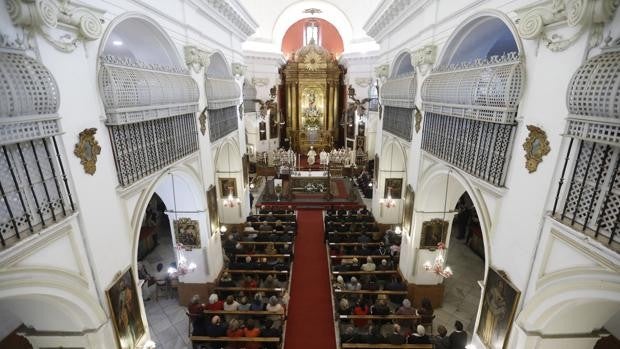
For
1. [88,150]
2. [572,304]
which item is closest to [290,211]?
[88,150]

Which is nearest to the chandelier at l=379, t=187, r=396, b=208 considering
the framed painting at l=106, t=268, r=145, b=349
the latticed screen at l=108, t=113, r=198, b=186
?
the latticed screen at l=108, t=113, r=198, b=186

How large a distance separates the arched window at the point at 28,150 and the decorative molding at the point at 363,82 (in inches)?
795

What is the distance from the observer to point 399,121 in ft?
36.1

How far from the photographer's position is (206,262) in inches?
368

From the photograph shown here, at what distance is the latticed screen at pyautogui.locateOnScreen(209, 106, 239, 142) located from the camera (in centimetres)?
1004

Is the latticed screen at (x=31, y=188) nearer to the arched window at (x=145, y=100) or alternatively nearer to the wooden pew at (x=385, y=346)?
the arched window at (x=145, y=100)

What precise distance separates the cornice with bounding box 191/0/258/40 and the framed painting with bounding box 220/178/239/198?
19.5 feet

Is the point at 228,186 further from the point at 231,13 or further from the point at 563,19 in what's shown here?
the point at 563,19

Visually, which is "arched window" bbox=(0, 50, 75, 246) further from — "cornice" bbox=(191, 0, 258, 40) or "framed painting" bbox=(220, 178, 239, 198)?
"framed painting" bbox=(220, 178, 239, 198)

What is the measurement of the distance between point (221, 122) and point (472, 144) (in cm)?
800

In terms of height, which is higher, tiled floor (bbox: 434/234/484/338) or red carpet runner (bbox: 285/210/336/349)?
red carpet runner (bbox: 285/210/336/349)

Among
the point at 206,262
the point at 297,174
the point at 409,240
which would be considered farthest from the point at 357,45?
the point at 206,262

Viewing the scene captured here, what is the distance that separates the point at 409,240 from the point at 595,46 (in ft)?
22.4

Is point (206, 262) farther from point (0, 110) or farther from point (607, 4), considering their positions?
point (607, 4)
